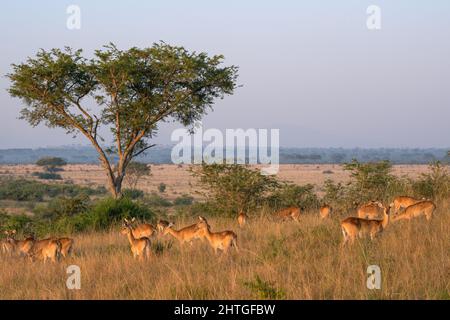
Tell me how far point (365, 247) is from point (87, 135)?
17.1 m

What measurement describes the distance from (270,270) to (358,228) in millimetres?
2026

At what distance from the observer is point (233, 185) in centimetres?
1917

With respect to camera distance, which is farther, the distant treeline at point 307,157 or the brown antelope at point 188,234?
the distant treeline at point 307,157

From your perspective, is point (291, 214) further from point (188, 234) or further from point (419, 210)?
point (419, 210)

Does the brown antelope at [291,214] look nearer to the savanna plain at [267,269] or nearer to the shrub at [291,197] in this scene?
the savanna plain at [267,269]

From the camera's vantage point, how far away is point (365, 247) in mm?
8188

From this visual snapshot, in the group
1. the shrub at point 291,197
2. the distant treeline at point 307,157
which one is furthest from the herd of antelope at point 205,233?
the distant treeline at point 307,157

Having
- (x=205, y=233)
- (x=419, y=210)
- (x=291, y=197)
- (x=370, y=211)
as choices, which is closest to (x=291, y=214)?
(x=370, y=211)

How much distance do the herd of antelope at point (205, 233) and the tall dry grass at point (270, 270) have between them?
0.17m

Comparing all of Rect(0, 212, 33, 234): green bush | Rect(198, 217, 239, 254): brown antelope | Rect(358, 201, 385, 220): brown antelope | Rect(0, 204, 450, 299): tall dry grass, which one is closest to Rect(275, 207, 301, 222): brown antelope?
Rect(358, 201, 385, 220): brown antelope

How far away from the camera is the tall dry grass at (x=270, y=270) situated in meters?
6.12
